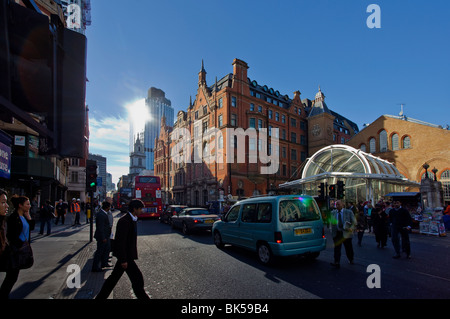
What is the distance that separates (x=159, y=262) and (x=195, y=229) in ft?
17.1

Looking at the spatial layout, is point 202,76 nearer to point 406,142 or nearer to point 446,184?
point 406,142

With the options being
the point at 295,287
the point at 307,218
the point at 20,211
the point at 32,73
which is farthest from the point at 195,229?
the point at 32,73

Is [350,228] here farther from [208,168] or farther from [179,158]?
[179,158]

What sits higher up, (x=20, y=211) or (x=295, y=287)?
(x=20, y=211)

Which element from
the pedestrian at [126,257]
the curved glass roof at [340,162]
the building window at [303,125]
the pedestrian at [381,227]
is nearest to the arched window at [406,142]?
the curved glass roof at [340,162]

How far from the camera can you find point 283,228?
6367 mm

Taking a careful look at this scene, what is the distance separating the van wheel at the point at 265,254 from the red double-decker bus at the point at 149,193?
763 inches

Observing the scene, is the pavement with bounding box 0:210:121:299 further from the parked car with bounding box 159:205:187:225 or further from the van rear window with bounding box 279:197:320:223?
the parked car with bounding box 159:205:187:225

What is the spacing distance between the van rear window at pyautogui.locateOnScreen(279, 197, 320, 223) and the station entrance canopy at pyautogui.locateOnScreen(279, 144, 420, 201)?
53.9 feet

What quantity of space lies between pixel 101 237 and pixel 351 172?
1098 inches

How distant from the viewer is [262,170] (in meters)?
37.6

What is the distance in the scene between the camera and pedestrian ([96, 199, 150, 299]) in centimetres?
378

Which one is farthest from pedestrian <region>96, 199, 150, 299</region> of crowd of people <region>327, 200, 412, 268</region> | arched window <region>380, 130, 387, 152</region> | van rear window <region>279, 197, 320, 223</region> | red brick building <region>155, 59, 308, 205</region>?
arched window <region>380, 130, 387, 152</region>

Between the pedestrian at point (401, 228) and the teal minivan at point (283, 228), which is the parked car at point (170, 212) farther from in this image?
the pedestrian at point (401, 228)
